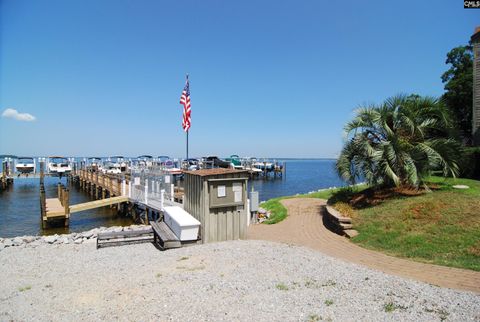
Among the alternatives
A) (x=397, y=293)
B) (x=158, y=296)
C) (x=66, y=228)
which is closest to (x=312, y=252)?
(x=397, y=293)

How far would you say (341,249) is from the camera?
25.8 ft

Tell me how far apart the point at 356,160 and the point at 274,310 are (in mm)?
8738

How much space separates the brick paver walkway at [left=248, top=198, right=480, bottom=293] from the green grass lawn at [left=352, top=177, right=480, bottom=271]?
0.46 metres

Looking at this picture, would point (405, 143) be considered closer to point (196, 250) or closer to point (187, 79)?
point (196, 250)

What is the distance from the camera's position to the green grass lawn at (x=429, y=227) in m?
6.93

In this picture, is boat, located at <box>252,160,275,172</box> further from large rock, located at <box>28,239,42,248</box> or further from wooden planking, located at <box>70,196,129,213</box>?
large rock, located at <box>28,239,42,248</box>

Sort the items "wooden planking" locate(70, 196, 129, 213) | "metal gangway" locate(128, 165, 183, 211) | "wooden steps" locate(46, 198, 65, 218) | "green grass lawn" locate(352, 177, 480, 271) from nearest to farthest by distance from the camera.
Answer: "green grass lawn" locate(352, 177, 480, 271) → "metal gangway" locate(128, 165, 183, 211) → "wooden steps" locate(46, 198, 65, 218) → "wooden planking" locate(70, 196, 129, 213)

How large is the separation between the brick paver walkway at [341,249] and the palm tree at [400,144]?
257 cm

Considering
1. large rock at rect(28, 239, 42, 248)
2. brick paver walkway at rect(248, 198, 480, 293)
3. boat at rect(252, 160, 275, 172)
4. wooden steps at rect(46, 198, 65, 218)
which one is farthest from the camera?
boat at rect(252, 160, 275, 172)

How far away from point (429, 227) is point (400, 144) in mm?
3853

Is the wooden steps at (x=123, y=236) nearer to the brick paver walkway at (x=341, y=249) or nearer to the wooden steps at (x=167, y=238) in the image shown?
the wooden steps at (x=167, y=238)

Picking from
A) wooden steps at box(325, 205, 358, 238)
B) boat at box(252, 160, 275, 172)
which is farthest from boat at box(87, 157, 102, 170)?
wooden steps at box(325, 205, 358, 238)

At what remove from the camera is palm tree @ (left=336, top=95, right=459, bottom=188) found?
1067cm

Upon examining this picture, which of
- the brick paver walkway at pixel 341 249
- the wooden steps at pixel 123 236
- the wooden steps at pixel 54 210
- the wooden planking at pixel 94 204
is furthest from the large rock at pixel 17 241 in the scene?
the brick paver walkway at pixel 341 249
